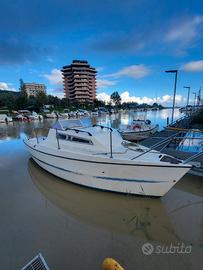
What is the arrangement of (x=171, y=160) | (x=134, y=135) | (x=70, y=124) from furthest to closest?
(x=134, y=135) < (x=70, y=124) < (x=171, y=160)

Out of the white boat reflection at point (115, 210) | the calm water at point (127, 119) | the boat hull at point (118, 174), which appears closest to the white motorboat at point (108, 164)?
the boat hull at point (118, 174)

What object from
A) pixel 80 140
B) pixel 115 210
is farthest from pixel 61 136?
pixel 115 210

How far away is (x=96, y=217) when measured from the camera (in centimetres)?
403

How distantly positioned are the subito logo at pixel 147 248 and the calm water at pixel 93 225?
0.07 metres

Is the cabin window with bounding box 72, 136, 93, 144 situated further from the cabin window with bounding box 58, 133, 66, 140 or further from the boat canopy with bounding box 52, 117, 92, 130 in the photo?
the boat canopy with bounding box 52, 117, 92, 130

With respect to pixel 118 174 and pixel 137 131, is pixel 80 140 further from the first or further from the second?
pixel 137 131

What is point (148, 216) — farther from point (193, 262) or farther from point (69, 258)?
point (69, 258)

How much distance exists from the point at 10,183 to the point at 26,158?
264 centimetres

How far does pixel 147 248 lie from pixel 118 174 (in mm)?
1782

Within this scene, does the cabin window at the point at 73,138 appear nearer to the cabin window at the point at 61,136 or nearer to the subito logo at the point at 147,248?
the cabin window at the point at 61,136

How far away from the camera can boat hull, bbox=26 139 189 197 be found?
4.19m

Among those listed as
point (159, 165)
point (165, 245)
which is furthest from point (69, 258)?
point (159, 165)

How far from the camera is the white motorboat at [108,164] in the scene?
4.21 meters

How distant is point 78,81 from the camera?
81.3 metres
